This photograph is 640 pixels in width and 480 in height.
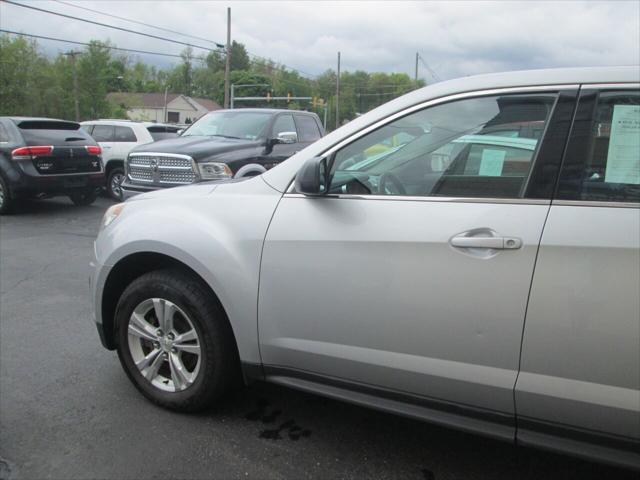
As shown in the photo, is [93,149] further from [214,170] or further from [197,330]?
[197,330]

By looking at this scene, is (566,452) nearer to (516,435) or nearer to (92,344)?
(516,435)

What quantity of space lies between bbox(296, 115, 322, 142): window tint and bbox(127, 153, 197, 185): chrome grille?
2.60 meters

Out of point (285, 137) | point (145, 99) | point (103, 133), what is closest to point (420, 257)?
point (285, 137)

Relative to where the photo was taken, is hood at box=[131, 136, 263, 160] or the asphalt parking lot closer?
the asphalt parking lot

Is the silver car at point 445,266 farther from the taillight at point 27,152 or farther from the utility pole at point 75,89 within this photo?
the utility pole at point 75,89

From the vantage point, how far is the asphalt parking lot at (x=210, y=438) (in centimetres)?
253

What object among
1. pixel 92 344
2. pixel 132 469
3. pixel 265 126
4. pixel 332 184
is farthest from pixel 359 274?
pixel 265 126

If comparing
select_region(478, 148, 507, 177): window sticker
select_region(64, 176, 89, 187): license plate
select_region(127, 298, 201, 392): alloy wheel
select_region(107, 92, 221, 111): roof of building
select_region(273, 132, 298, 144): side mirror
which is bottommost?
select_region(127, 298, 201, 392): alloy wheel

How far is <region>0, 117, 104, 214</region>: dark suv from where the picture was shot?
9.39 m

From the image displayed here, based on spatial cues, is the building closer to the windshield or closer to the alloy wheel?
the windshield

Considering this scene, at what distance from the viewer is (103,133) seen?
13.1 m

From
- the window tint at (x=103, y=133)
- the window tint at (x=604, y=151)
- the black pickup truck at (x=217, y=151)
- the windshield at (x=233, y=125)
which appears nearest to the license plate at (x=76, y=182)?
the black pickup truck at (x=217, y=151)

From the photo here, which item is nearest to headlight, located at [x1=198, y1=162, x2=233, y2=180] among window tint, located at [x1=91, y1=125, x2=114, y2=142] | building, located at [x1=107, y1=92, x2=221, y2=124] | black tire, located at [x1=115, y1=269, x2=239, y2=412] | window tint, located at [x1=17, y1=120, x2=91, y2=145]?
window tint, located at [x1=17, y1=120, x2=91, y2=145]

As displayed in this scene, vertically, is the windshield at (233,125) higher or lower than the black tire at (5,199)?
higher
